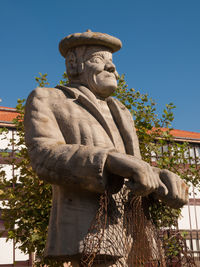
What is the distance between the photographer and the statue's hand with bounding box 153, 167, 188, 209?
11.6 feet

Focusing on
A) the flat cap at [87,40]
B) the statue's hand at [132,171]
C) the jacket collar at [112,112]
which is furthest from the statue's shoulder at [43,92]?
the statue's hand at [132,171]

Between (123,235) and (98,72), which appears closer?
(123,235)

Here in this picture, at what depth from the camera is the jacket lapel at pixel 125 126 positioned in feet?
12.8

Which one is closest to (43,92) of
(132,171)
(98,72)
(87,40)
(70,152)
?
(98,72)

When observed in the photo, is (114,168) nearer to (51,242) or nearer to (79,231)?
(79,231)

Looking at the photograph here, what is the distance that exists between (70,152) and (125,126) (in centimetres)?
86

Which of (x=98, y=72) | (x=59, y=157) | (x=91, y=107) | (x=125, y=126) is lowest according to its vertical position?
(x=59, y=157)

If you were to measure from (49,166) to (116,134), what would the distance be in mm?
828

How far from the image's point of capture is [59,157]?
326cm

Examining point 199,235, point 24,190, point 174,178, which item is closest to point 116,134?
point 174,178

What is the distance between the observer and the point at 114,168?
3191 mm

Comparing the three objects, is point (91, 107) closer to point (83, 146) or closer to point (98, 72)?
point (98, 72)

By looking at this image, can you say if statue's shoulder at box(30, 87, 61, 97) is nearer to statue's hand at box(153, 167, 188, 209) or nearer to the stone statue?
the stone statue

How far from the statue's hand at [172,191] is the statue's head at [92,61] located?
2.95 ft
